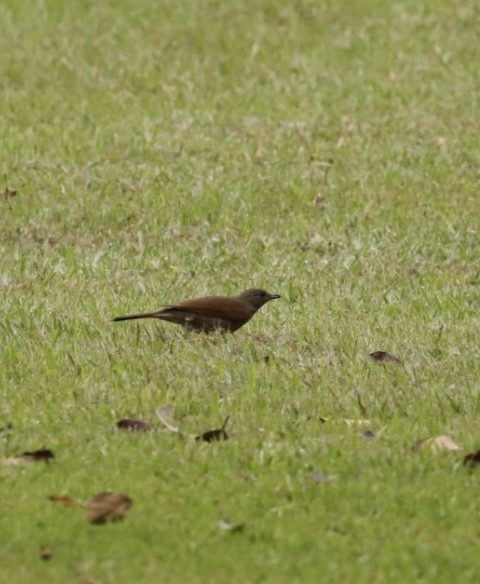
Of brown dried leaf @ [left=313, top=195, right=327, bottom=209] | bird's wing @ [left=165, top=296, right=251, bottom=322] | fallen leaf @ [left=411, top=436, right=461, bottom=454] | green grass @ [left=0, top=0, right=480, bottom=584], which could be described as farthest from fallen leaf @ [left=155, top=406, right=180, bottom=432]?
brown dried leaf @ [left=313, top=195, right=327, bottom=209]

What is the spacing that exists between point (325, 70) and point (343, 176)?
11.0 feet

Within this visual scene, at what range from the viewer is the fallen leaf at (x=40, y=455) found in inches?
247

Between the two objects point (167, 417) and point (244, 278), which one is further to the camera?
point (244, 278)

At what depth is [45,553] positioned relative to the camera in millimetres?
5344

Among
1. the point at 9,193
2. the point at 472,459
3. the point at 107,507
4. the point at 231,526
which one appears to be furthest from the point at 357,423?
the point at 9,193

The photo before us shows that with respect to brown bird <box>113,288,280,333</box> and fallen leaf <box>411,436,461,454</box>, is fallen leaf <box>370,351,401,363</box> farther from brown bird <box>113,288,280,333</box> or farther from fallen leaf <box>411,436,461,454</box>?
fallen leaf <box>411,436,461,454</box>

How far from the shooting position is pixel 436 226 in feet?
39.5

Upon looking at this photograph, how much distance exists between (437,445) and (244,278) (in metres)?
4.28

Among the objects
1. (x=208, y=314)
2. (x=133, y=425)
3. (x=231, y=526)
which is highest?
(x=231, y=526)

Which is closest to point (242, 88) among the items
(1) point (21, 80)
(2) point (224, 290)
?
(1) point (21, 80)

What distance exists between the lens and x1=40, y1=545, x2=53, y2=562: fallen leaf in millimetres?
5320

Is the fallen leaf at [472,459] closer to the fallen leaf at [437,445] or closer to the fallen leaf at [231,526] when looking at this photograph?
the fallen leaf at [437,445]

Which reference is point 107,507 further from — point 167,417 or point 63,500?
point 167,417

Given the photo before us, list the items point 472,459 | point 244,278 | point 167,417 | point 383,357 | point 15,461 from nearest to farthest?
point 15,461 < point 472,459 < point 167,417 < point 383,357 < point 244,278
